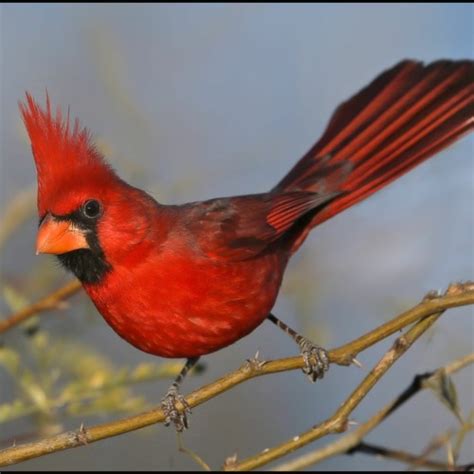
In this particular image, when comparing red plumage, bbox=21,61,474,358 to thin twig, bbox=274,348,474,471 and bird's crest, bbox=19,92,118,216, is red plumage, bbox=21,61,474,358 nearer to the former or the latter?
bird's crest, bbox=19,92,118,216

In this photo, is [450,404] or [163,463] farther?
[163,463]

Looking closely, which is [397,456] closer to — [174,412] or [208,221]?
[174,412]

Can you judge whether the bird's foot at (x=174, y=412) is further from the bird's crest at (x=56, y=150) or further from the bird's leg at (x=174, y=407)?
the bird's crest at (x=56, y=150)

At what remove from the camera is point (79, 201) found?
199cm

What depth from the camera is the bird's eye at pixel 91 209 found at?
2012 millimetres

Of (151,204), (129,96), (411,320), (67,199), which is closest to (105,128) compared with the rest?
(129,96)

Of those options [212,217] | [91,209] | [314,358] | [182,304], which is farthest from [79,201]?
[314,358]

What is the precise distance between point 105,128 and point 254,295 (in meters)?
0.91

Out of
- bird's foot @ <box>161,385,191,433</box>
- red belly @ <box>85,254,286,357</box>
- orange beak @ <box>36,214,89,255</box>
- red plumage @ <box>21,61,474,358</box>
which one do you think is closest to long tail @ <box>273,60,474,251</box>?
red plumage @ <box>21,61,474,358</box>

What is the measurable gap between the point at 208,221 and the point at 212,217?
32mm

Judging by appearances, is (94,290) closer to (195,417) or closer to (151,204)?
→ (151,204)

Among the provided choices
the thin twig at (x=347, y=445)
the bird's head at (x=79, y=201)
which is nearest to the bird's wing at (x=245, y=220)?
the bird's head at (x=79, y=201)

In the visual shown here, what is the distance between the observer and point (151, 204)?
2.20m

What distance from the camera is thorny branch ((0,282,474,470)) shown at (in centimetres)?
149
